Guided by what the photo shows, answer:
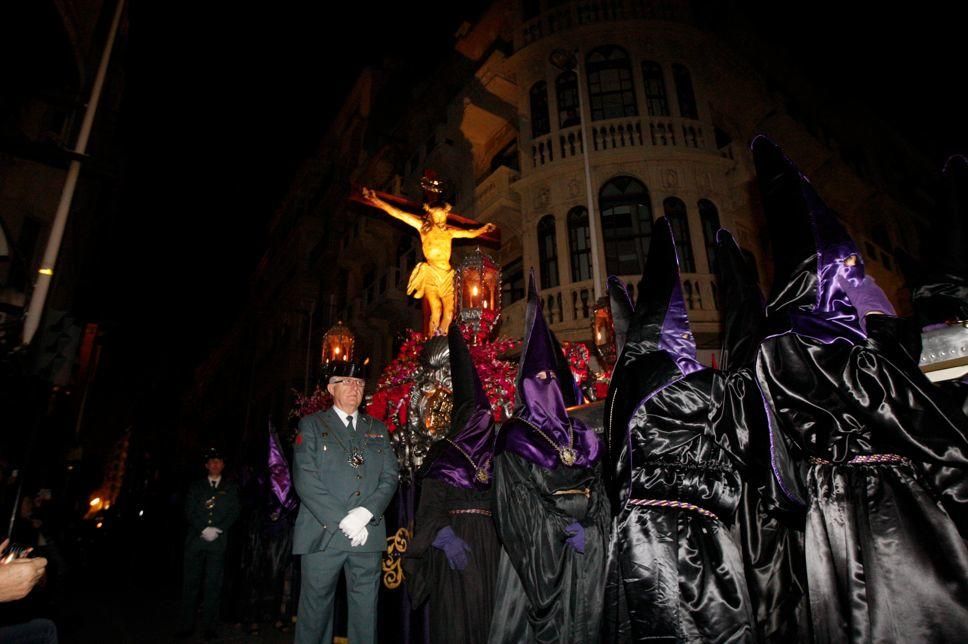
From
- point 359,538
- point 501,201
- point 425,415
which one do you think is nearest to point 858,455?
point 359,538

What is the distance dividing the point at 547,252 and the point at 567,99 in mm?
5008

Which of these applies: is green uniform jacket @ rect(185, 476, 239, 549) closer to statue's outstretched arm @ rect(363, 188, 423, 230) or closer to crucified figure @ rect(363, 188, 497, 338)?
crucified figure @ rect(363, 188, 497, 338)

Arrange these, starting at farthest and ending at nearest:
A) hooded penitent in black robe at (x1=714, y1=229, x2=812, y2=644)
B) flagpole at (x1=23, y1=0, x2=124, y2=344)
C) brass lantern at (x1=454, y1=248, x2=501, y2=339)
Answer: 1. brass lantern at (x1=454, y1=248, x2=501, y2=339)
2. flagpole at (x1=23, y1=0, x2=124, y2=344)
3. hooded penitent in black robe at (x1=714, y1=229, x2=812, y2=644)

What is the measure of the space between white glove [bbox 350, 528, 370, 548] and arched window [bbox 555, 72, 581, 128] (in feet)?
42.8

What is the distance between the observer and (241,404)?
35.9 m

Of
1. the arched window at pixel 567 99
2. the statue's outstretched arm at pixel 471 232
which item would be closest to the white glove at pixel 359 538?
the statue's outstretched arm at pixel 471 232

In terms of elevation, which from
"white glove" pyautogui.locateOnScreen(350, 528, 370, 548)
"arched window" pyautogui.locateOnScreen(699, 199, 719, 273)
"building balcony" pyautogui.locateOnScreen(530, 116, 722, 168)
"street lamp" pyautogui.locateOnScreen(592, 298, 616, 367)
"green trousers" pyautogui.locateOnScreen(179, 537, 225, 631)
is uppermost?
"building balcony" pyautogui.locateOnScreen(530, 116, 722, 168)

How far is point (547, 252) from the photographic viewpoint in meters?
13.6

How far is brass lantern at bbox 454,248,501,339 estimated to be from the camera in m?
8.30

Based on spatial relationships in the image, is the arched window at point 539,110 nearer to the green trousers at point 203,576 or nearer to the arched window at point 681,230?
the arched window at point 681,230

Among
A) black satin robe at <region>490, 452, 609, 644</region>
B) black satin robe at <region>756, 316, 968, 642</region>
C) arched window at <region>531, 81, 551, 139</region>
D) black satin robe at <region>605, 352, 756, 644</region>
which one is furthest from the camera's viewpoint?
arched window at <region>531, 81, 551, 139</region>

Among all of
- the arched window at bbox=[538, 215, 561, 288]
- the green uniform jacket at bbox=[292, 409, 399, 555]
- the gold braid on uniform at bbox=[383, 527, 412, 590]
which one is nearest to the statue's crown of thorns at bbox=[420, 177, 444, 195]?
the arched window at bbox=[538, 215, 561, 288]

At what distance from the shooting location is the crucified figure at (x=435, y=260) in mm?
9188

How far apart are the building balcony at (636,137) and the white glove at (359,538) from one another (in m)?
11.7
